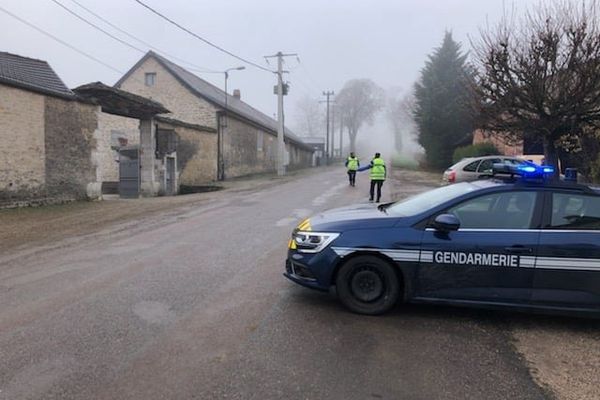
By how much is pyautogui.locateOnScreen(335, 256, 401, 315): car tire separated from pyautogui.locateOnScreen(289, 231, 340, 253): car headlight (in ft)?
0.97

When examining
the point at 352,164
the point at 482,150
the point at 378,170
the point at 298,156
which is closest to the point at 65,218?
the point at 378,170

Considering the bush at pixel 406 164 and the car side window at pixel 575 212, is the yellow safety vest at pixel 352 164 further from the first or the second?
the bush at pixel 406 164

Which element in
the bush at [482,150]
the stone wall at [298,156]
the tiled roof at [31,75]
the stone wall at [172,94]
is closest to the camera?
the tiled roof at [31,75]

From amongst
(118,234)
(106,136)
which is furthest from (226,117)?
(118,234)

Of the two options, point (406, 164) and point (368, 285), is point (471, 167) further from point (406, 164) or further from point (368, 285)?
point (406, 164)

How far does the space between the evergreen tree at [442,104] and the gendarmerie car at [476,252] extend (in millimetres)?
29546

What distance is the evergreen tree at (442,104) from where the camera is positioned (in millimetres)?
33375

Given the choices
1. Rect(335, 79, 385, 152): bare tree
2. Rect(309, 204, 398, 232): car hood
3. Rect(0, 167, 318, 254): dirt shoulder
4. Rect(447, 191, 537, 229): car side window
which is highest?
Rect(335, 79, 385, 152): bare tree

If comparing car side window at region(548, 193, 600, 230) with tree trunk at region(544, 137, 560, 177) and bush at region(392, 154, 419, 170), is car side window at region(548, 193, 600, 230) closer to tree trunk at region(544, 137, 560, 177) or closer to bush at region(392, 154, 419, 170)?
tree trunk at region(544, 137, 560, 177)

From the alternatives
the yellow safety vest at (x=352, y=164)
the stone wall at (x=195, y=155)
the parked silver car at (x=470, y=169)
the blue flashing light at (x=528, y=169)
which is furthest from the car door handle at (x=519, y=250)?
the stone wall at (x=195, y=155)

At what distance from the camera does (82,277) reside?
6.49m

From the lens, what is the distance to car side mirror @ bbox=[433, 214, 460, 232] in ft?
15.8

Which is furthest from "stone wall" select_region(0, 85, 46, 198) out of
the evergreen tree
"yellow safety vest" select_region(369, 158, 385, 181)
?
the evergreen tree

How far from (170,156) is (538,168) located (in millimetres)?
20760
